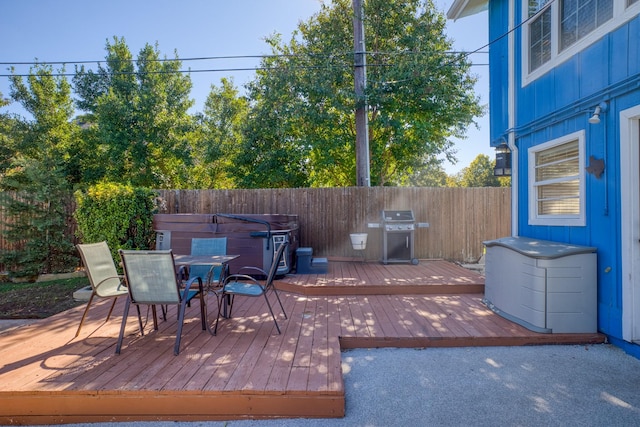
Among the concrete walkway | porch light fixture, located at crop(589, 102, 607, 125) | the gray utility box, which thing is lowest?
the concrete walkway

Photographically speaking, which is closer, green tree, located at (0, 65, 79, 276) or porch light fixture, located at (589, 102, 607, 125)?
porch light fixture, located at (589, 102, 607, 125)

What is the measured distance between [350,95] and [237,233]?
520cm

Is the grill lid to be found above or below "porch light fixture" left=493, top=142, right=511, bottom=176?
below

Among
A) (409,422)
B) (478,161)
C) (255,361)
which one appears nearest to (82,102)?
(255,361)

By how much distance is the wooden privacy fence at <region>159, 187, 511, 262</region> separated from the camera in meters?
7.13

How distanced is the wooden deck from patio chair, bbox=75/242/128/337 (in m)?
0.37

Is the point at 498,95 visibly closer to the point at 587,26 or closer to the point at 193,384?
the point at 587,26

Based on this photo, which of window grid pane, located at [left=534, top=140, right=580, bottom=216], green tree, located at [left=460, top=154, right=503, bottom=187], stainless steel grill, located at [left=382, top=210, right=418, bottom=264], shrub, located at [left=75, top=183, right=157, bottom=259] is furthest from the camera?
green tree, located at [left=460, top=154, right=503, bottom=187]

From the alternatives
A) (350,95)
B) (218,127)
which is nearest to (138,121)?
(218,127)

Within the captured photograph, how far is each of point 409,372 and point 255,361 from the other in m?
1.13

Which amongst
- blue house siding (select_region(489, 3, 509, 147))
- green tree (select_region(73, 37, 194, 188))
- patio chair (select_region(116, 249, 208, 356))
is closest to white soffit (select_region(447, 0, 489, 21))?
blue house siding (select_region(489, 3, 509, 147))

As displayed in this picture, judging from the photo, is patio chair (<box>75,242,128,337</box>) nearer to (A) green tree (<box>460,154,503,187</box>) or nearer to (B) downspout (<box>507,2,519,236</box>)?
(B) downspout (<box>507,2,519,236</box>)

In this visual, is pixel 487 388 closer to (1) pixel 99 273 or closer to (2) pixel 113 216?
(1) pixel 99 273

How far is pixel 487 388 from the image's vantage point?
2.25m
